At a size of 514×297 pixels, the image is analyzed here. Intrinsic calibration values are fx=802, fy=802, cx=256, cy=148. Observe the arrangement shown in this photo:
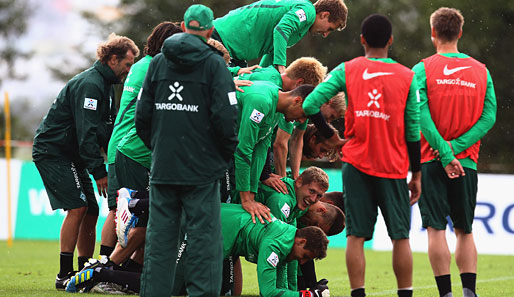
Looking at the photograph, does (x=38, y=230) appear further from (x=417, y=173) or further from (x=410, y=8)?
(x=410, y=8)

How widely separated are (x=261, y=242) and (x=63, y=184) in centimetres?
242

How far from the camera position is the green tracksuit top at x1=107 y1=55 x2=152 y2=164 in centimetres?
740

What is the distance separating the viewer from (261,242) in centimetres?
670

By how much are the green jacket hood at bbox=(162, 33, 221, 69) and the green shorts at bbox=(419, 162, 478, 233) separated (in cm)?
228

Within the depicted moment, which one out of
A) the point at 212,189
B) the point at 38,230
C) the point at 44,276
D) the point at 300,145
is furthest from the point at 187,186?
the point at 38,230

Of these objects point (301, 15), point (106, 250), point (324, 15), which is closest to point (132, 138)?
point (106, 250)

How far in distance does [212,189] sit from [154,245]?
1.80 feet

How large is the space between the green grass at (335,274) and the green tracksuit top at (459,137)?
208 centimetres

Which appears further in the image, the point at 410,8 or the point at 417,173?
the point at 410,8

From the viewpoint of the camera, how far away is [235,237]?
6.96m

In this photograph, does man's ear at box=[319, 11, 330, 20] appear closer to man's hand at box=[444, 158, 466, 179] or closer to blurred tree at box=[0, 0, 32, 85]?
man's hand at box=[444, 158, 466, 179]

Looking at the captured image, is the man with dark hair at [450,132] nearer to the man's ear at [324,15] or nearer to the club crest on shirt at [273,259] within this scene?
the club crest on shirt at [273,259]

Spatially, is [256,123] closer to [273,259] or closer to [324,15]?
[273,259]

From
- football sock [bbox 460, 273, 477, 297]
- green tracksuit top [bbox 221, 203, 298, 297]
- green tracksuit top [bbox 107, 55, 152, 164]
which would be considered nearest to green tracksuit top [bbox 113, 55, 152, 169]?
green tracksuit top [bbox 107, 55, 152, 164]
